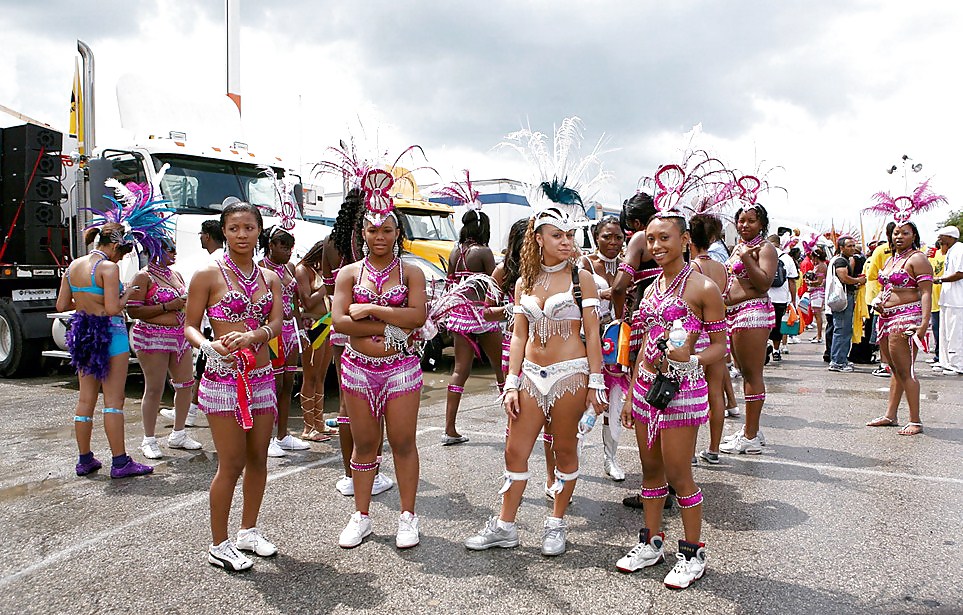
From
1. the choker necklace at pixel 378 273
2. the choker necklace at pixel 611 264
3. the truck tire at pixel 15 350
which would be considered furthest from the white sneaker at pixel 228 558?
the truck tire at pixel 15 350

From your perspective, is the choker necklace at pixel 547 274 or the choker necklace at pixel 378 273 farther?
the choker necklace at pixel 378 273

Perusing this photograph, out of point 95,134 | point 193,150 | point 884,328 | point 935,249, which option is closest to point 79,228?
point 95,134

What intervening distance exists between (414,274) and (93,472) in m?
3.15

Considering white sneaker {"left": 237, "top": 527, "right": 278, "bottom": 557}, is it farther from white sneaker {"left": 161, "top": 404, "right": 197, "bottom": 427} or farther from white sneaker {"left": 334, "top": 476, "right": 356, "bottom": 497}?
white sneaker {"left": 161, "top": 404, "right": 197, "bottom": 427}

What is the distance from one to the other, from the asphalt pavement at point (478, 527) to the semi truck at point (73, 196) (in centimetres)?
334

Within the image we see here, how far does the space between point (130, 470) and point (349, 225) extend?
2.43m

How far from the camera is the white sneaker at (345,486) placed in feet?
15.3

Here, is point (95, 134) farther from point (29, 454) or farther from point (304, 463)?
point (304, 463)

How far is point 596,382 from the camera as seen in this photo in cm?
349

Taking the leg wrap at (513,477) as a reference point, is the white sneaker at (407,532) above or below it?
below

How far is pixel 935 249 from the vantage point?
37.7ft

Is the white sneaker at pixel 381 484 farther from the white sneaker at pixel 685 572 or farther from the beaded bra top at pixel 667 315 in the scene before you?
the beaded bra top at pixel 667 315

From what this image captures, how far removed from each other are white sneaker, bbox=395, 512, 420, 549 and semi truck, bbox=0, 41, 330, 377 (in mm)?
5067

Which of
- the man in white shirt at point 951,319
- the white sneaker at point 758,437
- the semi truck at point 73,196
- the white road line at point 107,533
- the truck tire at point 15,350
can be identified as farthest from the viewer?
the man in white shirt at point 951,319
